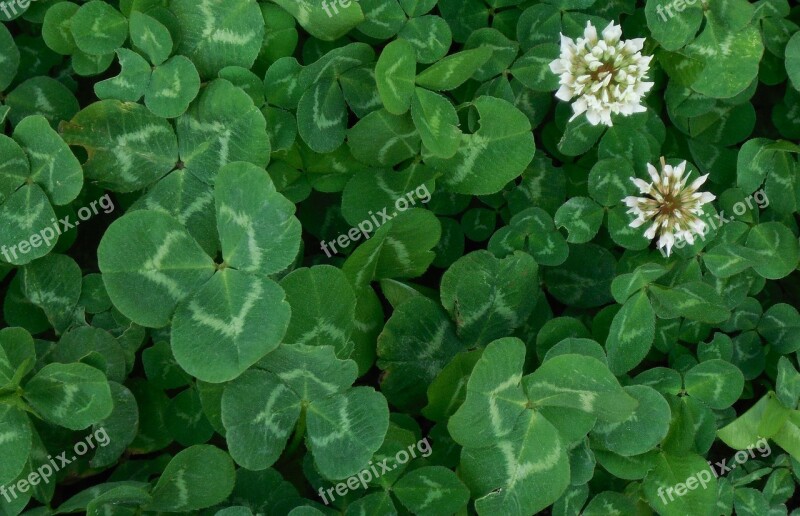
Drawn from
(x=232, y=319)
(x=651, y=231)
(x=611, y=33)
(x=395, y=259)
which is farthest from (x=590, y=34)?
(x=232, y=319)

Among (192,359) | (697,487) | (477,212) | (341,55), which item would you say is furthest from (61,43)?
(697,487)

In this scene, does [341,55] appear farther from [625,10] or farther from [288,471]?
[288,471]

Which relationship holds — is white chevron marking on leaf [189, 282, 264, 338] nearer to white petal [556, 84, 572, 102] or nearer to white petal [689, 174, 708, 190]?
white petal [556, 84, 572, 102]

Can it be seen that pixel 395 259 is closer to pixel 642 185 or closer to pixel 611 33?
pixel 642 185

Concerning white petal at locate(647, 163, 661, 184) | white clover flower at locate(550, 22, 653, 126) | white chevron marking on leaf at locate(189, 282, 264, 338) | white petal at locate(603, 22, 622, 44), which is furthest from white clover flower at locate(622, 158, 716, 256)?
white chevron marking on leaf at locate(189, 282, 264, 338)

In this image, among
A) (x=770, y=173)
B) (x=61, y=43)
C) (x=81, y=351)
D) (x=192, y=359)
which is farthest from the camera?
(x=770, y=173)

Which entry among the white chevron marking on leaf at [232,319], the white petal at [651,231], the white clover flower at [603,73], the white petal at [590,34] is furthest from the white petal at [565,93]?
the white chevron marking on leaf at [232,319]
